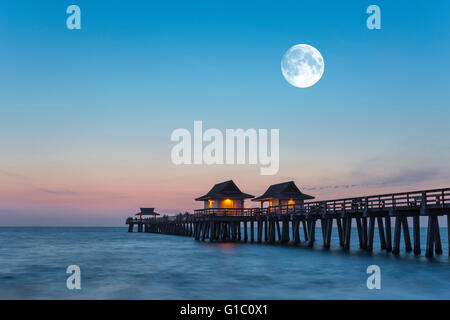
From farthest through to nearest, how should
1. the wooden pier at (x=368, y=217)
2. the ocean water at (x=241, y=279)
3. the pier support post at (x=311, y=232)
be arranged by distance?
the pier support post at (x=311, y=232) → the wooden pier at (x=368, y=217) → the ocean water at (x=241, y=279)

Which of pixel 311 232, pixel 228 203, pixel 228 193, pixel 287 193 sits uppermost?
pixel 228 193

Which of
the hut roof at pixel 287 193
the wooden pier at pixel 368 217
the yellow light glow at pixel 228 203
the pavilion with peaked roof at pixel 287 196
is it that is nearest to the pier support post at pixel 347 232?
the wooden pier at pixel 368 217

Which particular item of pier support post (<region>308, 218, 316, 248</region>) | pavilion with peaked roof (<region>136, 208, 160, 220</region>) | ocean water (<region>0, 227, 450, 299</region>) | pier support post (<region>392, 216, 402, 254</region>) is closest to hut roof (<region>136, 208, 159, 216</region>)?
pavilion with peaked roof (<region>136, 208, 160, 220</region>)

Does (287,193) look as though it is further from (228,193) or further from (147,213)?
(147,213)

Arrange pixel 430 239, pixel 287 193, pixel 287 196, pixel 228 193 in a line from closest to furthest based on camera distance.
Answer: pixel 430 239 < pixel 287 196 < pixel 287 193 < pixel 228 193

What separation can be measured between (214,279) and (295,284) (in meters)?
4.27

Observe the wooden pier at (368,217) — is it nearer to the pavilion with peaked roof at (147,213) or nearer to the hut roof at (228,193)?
the hut roof at (228,193)

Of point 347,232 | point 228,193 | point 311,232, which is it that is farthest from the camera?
point 228,193

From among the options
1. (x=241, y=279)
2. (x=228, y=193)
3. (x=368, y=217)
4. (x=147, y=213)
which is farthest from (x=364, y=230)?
(x=147, y=213)

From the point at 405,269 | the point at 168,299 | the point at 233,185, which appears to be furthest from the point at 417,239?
the point at 233,185

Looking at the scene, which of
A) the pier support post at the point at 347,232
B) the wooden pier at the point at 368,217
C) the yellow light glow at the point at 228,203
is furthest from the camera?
the yellow light glow at the point at 228,203
